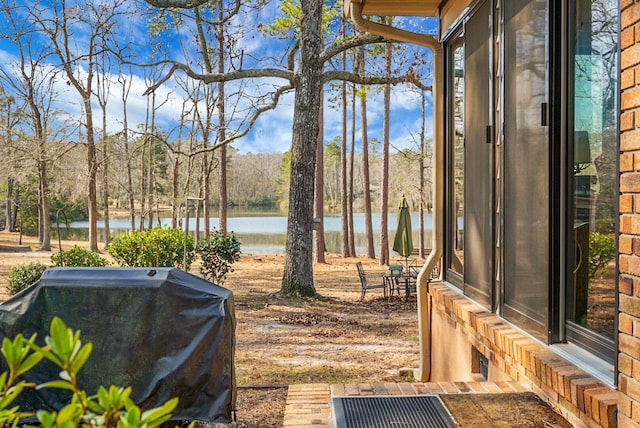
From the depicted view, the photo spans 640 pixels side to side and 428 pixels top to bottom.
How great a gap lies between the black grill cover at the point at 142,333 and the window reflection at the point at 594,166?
2.47 metres

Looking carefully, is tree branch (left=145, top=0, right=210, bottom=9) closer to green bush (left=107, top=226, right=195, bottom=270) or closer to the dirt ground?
green bush (left=107, top=226, right=195, bottom=270)

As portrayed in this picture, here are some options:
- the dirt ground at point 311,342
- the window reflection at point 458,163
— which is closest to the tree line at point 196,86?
the dirt ground at point 311,342

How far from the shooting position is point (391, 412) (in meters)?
2.53

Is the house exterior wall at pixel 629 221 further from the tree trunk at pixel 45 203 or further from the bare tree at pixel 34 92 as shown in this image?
the tree trunk at pixel 45 203

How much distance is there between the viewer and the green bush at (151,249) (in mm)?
11398

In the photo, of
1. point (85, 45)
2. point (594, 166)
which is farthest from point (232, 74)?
point (85, 45)

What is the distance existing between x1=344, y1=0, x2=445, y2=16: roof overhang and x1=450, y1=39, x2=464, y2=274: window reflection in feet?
1.49

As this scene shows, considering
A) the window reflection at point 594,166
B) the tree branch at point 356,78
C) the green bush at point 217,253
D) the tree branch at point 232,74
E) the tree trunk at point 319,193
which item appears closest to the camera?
the window reflection at point 594,166

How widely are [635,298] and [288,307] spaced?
26.5ft

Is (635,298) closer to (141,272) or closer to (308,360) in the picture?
(141,272)

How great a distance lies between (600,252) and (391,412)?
1.11 m

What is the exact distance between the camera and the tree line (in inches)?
415

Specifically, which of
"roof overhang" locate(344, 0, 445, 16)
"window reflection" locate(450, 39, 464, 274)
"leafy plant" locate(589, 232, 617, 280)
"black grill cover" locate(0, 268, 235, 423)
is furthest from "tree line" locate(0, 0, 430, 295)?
"leafy plant" locate(589, 232, 617, 280)

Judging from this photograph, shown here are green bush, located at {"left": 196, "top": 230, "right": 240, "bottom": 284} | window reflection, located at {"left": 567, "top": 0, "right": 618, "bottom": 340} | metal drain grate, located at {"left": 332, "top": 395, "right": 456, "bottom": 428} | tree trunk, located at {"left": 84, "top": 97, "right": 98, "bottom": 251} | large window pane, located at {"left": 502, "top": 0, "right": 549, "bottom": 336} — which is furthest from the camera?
tree trunk, located at {"left": 84, "top": 97, "right": 98, "bottom": 251}
